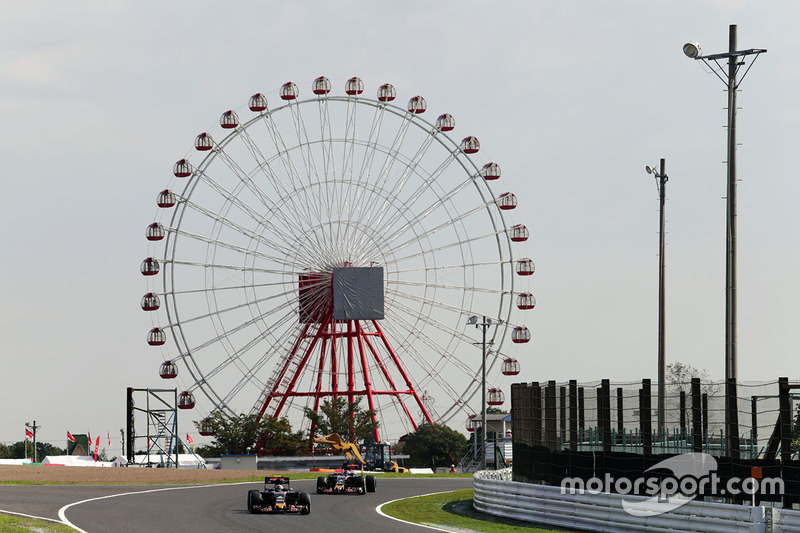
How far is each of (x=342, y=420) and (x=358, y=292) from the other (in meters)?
15.2

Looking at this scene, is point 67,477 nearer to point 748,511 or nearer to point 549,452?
point 549,452

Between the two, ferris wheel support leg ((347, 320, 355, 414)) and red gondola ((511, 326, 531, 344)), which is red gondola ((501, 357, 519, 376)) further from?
ferris wheel support leg ((347, 320, 355, 414))

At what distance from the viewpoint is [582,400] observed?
84.2ft

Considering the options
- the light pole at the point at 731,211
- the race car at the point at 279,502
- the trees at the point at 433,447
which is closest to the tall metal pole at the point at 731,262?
the light pole at the point at 731,211

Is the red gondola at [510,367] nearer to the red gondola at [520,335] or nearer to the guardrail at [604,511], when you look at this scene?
the red gondola at [520,335]

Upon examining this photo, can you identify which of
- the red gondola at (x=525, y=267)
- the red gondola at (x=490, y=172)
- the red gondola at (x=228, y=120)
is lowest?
the red gondola at (x=525, y=267)

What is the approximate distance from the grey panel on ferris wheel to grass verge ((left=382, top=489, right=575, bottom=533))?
3024 centimetres

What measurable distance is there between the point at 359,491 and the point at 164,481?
41.5 feet

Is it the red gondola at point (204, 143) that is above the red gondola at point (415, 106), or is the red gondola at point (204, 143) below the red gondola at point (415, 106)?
below

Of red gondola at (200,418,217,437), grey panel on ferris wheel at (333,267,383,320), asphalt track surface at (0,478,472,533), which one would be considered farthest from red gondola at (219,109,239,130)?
asphalt track surface at (0,478,472,533)

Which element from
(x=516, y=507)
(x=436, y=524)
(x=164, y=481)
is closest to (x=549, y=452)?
(x=516, y=507)

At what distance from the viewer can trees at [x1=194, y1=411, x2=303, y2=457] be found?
76312mm

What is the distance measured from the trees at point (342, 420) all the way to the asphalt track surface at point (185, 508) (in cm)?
3278

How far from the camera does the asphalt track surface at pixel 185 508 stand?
80.2 feet
